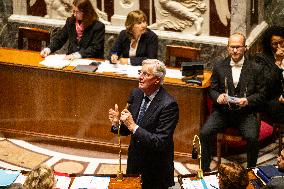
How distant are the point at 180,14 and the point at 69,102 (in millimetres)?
2309

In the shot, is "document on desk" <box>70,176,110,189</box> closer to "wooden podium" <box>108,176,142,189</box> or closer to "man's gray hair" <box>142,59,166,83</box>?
"wooden podium" <box>108,176,142,189</box>

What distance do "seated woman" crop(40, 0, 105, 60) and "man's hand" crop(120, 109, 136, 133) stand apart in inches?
107

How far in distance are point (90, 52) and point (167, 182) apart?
9.36 ft

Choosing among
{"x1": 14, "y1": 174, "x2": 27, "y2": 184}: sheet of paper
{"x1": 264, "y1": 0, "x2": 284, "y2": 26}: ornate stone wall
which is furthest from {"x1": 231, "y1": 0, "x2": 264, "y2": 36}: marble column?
{"x1": 14, "y1": 174, "x2": 27, "y2": 184}: sheet of paper

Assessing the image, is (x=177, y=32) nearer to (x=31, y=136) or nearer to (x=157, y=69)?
(x=31, y=136)

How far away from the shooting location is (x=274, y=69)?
20.8 feet

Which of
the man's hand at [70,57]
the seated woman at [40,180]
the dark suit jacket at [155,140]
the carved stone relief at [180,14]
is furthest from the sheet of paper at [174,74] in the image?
the seated woman at [40,180]

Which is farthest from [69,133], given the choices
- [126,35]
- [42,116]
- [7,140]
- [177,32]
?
[177,32]

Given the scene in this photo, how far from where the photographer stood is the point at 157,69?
4641 millimetres

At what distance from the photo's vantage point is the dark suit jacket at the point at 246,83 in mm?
6023

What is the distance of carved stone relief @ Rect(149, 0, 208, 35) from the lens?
26.0 ft

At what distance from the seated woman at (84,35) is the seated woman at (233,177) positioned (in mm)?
3623

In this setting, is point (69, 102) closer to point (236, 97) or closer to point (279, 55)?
point (236, 97)

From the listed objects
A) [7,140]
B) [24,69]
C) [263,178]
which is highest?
[24,69]
